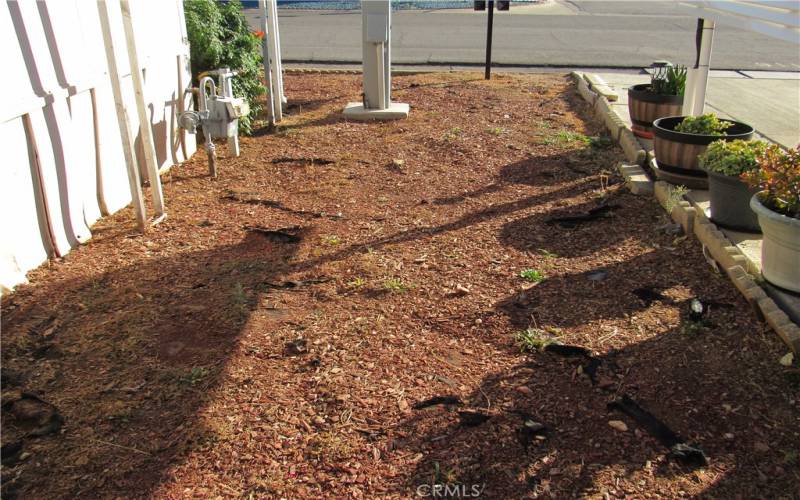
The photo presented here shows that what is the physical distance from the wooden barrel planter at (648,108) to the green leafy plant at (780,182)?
268 cm

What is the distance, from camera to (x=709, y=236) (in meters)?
4.53

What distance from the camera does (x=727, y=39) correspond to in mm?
15422

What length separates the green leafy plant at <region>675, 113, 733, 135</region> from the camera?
5.35 m

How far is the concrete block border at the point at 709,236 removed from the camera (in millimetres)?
3561

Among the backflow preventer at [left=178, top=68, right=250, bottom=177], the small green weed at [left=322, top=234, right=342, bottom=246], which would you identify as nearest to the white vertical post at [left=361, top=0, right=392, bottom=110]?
the backflow preventer at [left=178, top=68, right=250, bottom=177]

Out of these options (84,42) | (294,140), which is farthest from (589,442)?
(294,140)

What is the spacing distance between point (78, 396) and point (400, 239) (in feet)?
7.96

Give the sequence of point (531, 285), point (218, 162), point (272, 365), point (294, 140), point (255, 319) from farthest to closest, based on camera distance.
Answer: point (294, 140) < point (218, 162) < point (531, 285) < point (255, 319) < point (272, 365)

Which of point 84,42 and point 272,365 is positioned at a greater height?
point 84,42

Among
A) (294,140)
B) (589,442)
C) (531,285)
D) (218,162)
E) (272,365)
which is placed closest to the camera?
(589,442)

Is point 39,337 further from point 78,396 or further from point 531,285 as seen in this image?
point 531,285

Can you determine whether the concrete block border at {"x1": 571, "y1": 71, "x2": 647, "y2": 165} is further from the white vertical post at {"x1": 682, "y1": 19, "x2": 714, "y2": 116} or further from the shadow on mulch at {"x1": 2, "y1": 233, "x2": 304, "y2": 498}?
the shadow on mulch at {"x1": 2, "y1": 233, "x2": 304, "y2": 498}

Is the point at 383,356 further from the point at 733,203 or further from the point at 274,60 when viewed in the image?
the point at 274,60

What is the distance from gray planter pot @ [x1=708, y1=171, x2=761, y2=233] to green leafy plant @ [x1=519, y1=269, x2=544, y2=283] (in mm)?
1377
